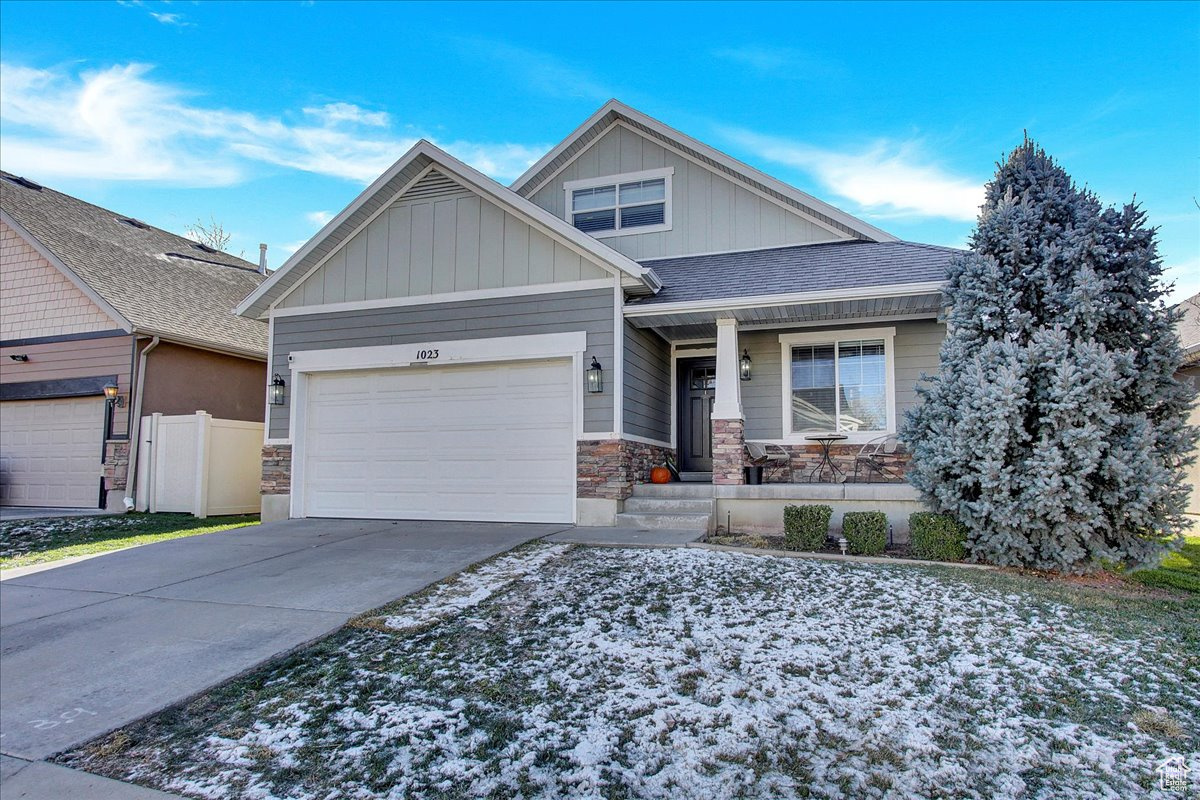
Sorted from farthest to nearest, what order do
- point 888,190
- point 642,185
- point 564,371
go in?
point 888,190, point 642,185, point 564,371

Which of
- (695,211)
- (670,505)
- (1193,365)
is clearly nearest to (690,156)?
(695,211)

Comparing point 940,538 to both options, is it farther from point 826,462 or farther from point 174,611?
point 174,611

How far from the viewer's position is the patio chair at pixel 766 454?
9219mm

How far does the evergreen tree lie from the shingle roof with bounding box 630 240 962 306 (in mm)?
1549

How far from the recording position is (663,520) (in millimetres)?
7941

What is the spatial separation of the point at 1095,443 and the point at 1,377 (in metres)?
16.7

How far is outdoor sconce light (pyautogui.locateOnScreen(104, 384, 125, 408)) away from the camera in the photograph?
1127cm

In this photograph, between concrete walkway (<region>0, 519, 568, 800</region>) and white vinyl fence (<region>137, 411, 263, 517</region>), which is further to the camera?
white vinyl fence (<region>137, 411, 263, 517</region>)

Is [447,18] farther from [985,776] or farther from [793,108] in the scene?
[985,776]

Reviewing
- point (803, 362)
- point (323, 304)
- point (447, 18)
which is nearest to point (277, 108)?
point (447, 18)

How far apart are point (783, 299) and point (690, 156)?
376 cm

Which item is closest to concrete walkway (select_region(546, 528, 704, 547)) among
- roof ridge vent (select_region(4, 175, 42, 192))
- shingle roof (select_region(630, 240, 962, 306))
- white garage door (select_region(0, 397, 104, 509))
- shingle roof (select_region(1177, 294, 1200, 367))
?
shingle roof (select_region(630, 240, 962, 306))

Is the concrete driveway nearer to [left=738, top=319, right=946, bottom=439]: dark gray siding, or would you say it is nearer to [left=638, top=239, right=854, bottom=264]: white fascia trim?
[left=738, top=319, right=946, bottom=439]: dark gray siding

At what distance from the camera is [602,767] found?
8.63 feet
